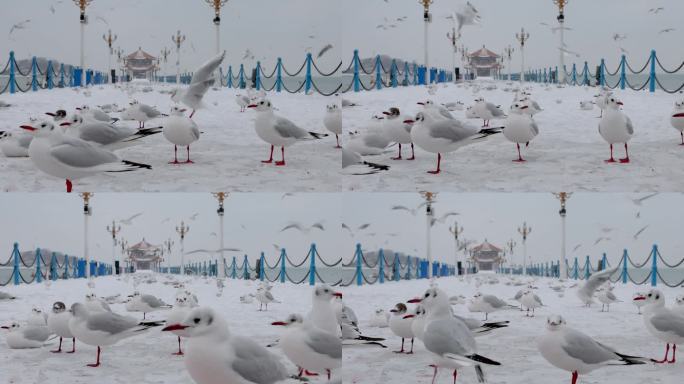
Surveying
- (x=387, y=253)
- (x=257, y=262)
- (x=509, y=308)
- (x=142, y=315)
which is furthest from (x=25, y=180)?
(x=509, y=308)

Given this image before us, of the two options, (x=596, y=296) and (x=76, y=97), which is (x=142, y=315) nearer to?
(x=76, y=97)

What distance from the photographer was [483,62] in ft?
19.3

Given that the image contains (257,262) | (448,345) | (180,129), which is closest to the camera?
(448,345)

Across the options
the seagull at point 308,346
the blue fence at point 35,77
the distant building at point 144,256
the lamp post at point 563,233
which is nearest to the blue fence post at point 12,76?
the blue fence at point 35,77

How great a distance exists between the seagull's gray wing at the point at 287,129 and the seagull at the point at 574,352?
195cm

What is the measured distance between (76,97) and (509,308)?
3.29 metres

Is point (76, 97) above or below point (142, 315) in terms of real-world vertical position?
above

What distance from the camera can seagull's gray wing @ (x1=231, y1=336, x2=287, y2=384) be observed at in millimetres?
3798

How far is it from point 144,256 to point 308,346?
5.15 feet

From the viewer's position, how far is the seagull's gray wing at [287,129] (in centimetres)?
516

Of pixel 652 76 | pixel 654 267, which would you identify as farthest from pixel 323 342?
pixel 652 76

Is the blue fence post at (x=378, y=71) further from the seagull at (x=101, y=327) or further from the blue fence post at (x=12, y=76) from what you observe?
the blue fence post at (x=12, y=76)

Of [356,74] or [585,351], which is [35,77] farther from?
[585,351]

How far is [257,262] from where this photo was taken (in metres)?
5.47
